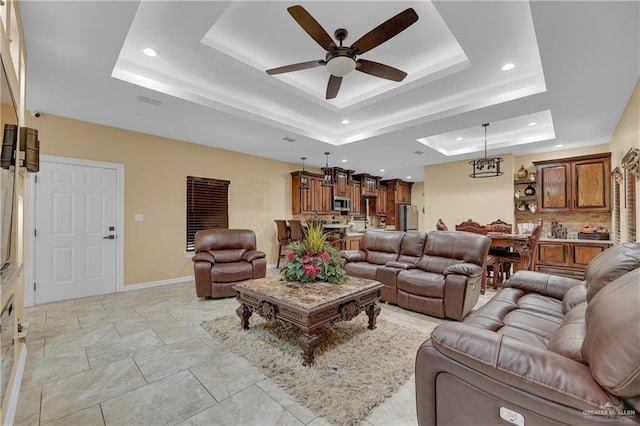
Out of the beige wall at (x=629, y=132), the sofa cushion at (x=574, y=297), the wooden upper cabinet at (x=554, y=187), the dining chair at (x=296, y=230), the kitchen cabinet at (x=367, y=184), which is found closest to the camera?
the sofa cushion at (x=574, y=297)

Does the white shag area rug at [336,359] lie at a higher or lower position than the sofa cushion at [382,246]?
lower

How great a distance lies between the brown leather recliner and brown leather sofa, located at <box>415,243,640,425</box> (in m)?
3.28

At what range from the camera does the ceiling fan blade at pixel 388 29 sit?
188 centimetres

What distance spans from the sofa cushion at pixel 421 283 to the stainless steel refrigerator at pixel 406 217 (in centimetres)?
641

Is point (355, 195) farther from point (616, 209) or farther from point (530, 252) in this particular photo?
point (616, 209)

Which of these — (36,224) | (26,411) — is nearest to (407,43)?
(26,411)

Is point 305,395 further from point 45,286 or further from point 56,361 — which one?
point 45,286

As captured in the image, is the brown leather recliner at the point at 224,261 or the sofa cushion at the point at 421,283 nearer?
the sofa cushion at the point at 421,283

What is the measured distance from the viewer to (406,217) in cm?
1002

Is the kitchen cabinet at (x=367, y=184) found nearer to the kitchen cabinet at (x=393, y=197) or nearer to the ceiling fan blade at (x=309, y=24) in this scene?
the kitchen cabinet at (x=393, y=197)

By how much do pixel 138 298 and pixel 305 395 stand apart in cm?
346

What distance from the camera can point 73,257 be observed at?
13.5 feet

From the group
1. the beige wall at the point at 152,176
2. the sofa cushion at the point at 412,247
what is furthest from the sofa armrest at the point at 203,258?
the sofa cushion at the point at 412,247

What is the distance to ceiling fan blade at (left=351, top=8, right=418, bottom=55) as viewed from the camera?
188 cm
